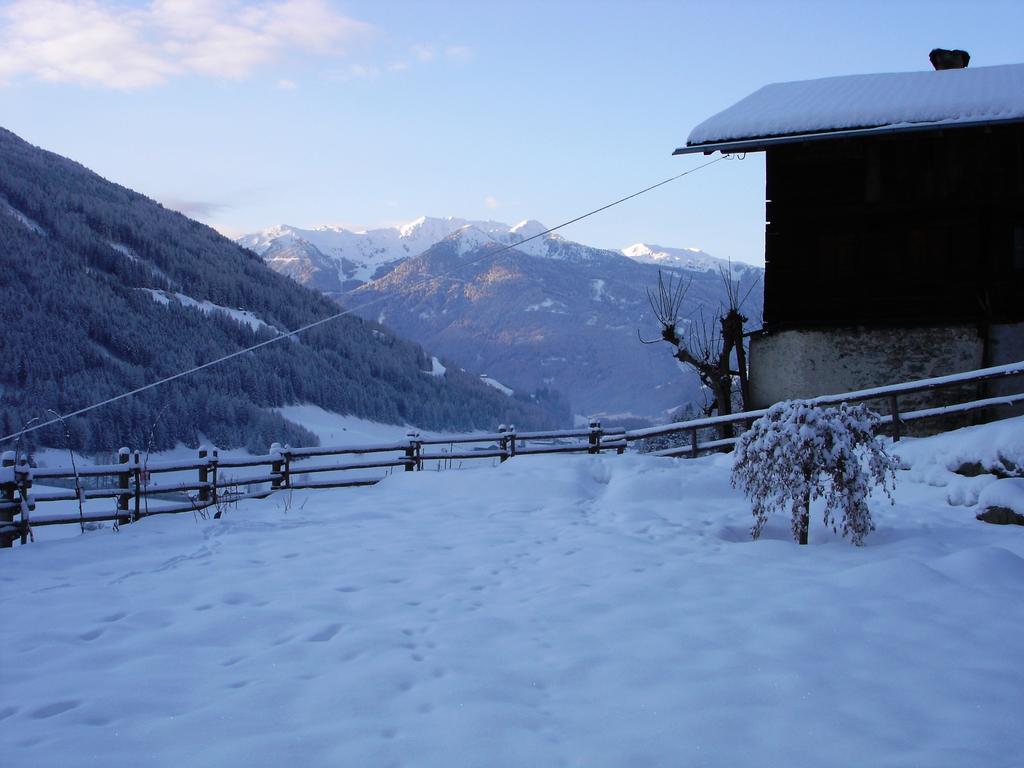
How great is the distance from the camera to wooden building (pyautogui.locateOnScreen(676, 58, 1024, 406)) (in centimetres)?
1572

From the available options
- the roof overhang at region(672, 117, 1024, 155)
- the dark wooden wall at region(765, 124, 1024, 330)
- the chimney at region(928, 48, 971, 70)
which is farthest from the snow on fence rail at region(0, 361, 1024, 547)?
the chimney at region(928, 48, 971, 70)

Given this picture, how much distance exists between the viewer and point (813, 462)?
820cm

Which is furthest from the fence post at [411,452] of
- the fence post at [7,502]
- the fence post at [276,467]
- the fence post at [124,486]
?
the fence post at [7,502]

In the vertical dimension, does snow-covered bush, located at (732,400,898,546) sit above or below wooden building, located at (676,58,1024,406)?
below

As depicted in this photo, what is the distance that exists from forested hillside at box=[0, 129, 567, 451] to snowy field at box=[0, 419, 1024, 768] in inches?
2476

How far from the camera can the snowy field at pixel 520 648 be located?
13.2ft

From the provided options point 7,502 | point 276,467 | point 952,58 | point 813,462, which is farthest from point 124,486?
point 952,58

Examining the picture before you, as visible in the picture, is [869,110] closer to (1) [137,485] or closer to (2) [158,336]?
(1) [137,485]

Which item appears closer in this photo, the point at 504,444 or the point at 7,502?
the point at 7,502

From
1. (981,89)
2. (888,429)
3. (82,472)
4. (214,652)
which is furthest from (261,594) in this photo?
(981,89)

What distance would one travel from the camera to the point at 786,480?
27.3ft

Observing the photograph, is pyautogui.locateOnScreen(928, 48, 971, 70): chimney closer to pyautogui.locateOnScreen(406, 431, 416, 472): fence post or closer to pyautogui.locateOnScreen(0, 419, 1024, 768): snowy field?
pyautogui.locateOnScreen(0, 419, 1024, 768): snowy field

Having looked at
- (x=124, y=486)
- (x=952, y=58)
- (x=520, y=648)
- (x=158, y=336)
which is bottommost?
(x=520, y=648)

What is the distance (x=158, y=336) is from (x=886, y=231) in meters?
83.4
